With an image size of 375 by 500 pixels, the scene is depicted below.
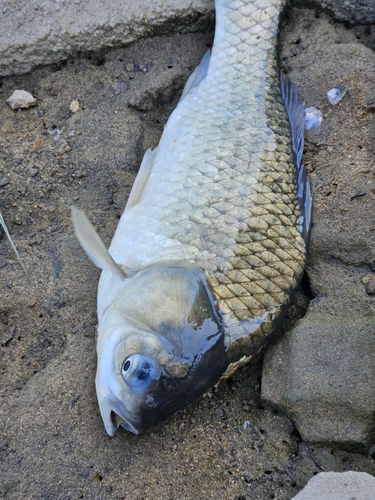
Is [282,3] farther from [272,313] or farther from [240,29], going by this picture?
[272,313]

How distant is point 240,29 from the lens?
123 inches

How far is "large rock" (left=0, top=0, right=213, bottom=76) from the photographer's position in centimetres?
327

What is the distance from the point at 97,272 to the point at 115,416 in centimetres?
87

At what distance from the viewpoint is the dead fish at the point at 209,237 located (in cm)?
215

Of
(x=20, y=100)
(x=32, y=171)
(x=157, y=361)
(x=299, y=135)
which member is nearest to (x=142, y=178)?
(x=32, y=171)

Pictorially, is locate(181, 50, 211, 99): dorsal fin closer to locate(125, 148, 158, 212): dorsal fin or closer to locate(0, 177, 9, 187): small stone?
locate(125, 148, 158, 212): dorsal fin

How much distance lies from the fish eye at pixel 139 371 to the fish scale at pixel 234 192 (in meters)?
0.41

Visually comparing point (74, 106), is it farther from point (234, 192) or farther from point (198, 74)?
point (234, 192)

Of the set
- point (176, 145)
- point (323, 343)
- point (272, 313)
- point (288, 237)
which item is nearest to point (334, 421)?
point (323, 343)

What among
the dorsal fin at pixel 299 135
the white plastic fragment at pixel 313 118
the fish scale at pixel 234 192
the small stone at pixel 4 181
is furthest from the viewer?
the white plastic fragment at pixel 313 118

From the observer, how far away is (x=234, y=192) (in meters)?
2.57

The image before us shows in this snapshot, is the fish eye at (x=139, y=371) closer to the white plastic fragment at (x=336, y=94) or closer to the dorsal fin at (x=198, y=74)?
the dorsal fin at (x=198, y=74)

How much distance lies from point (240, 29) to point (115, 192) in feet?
4.24

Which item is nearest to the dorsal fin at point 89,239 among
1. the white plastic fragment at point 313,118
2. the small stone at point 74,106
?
the small stone at point 74,106
